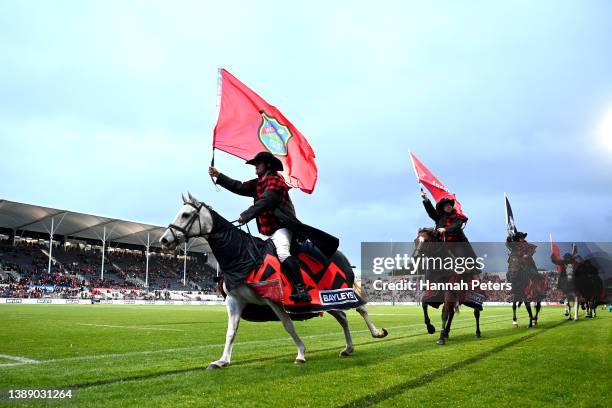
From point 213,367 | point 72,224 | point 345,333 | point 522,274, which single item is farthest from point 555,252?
point 72,224

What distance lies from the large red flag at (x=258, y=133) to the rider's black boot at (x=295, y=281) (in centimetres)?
220

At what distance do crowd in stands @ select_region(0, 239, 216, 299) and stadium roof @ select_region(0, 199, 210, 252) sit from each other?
2.99 m

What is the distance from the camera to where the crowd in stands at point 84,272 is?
62.1 metres

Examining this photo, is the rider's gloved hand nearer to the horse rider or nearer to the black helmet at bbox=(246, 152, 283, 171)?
the horse rider

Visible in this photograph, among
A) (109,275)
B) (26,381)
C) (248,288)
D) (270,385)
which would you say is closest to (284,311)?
(248,288)

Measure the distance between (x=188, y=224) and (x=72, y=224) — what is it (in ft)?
237

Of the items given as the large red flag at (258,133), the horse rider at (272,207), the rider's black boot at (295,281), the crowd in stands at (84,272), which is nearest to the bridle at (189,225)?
the horse rider at (272,207)

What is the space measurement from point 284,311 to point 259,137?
10.8ft

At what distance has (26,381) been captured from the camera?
250 inches

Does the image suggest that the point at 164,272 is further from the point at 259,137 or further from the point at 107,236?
the point at 259,137

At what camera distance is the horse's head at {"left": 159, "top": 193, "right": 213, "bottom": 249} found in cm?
742

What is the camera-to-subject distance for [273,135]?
9.99 m

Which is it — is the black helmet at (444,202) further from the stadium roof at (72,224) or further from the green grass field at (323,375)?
the stadium roof at (72,224)

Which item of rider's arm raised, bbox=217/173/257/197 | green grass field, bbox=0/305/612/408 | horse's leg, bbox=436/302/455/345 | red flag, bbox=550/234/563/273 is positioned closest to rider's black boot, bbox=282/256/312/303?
green grass field, bbox=0/305/612/408
